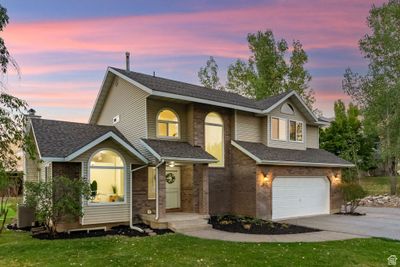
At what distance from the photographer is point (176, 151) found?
15531mm

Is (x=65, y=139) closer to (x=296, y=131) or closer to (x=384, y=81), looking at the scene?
(x=296, y=131)

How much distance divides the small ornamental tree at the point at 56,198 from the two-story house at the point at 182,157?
75 cm

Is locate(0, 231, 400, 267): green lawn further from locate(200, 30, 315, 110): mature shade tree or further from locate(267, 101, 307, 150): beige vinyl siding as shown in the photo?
locate(200, 30, 315, 110): mature shade tree

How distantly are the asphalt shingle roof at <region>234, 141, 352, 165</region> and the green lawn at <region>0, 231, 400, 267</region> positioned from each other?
20.7 feet

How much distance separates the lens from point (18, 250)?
10406 millimetres

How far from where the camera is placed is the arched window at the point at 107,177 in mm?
14305

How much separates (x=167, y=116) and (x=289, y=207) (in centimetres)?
781

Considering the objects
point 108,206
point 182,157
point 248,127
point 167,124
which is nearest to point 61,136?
point 108,206

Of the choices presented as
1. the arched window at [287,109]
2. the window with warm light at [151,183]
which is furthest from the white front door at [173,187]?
the arched window at [287,109]

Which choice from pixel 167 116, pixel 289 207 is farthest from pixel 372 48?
pixel 167 116

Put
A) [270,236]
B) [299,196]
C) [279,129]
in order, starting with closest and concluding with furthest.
→ 1. [270,236]
2. [299,196]
3. [279,129]

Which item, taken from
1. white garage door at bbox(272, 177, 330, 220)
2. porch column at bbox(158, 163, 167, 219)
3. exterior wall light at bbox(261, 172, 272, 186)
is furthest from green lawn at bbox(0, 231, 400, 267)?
white garage door at bbox(272, 177, 330, 220)

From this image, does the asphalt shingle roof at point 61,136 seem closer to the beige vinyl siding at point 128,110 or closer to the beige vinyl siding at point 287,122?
the beige vinyl siding at point 128,110

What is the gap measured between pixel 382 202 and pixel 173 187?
57.1 ft
